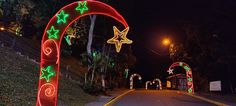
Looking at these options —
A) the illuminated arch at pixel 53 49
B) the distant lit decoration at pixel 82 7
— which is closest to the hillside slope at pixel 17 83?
the illuminated arch at pixel 53 49

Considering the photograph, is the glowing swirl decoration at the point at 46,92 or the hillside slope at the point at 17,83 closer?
the glowing swirl decoration at the point at 46,92

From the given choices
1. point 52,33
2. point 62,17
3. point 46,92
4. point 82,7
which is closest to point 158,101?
point 82,7

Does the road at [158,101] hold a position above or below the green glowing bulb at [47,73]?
below

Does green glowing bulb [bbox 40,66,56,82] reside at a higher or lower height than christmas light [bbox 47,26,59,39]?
lower

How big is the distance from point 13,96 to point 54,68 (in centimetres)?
351

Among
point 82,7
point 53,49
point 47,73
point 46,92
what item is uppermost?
point 82,7

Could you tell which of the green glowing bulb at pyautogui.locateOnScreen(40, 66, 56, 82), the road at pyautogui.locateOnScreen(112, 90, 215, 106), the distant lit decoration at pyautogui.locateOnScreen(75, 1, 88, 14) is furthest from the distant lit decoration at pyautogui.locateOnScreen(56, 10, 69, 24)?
the road at pyautogui.locateOnScreen(112, 90, 215, 106)

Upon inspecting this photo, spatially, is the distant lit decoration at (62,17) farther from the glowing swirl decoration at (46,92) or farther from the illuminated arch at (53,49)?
the glowing swirl decoration at (46,92)

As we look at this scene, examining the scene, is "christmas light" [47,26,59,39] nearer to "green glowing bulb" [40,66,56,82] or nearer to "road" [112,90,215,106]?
"green glowing bulb" [40,66,56,82]

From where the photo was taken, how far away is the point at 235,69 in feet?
135

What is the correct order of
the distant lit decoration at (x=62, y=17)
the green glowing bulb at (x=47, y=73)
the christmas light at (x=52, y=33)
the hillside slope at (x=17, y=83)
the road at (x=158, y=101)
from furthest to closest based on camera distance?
1. the road at (x=158, y=101)
2. the hillside slope at (x=17, y=83)
3. the distant lit decoration at (x=62, y=17)
4. the christmas light at (x=52, y=33)
5. the green glowing bulb at (x=47, y=73)

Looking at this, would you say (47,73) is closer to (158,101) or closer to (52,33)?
(52,33)

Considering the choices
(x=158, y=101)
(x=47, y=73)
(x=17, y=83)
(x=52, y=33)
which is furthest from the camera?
(x=158, y=101)

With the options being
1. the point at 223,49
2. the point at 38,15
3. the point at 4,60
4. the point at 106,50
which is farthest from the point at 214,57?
the point at 4,60
